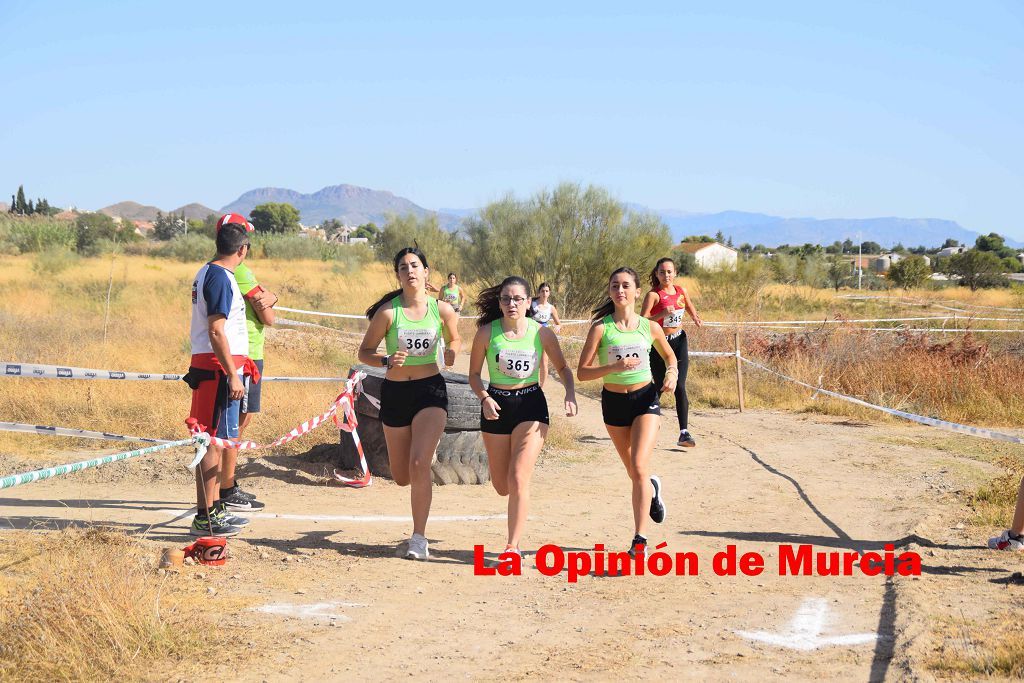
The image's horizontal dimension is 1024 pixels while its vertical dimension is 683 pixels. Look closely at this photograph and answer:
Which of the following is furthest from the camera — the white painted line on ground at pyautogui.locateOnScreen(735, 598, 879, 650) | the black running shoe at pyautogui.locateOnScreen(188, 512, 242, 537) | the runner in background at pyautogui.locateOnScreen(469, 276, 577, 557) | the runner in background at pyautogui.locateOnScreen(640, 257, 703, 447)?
the runner in background at pyautogui.locateOnScreen(640, 257, 703, 447)

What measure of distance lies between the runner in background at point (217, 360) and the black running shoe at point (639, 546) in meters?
2.73

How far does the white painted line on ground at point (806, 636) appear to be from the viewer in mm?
5020

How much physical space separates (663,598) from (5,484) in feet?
11.7

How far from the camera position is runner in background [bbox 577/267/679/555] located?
6750 millimetres

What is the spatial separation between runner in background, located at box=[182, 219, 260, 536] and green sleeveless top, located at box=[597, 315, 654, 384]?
2457mm

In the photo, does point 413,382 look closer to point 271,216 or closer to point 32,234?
point 32,234

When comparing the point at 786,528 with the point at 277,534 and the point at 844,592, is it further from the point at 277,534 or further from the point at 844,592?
the point at 277,534

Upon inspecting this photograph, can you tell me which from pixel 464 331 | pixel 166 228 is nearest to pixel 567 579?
pixel 464 331

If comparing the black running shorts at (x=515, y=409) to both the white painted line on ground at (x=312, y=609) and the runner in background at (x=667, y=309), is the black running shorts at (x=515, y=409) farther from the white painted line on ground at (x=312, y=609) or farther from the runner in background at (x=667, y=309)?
the runner in background at (x=667, y=309)

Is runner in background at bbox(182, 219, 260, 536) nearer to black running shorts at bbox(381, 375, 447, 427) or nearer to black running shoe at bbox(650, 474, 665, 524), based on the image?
black running shorts at bbox(381, 375, 447, 427)

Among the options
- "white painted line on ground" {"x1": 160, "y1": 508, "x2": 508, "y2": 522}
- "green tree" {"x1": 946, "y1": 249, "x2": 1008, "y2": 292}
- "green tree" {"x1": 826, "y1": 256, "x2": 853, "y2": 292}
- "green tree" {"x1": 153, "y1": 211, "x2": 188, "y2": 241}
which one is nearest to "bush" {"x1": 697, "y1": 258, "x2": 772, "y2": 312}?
"green tree" {"x1": 946, "y1": 249, "x2": 1008, "y2": 292}

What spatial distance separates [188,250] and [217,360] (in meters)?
48.3

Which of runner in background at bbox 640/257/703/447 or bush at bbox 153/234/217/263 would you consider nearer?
runner in background at bbox 640/257/703/447

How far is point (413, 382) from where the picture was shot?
262 inches
